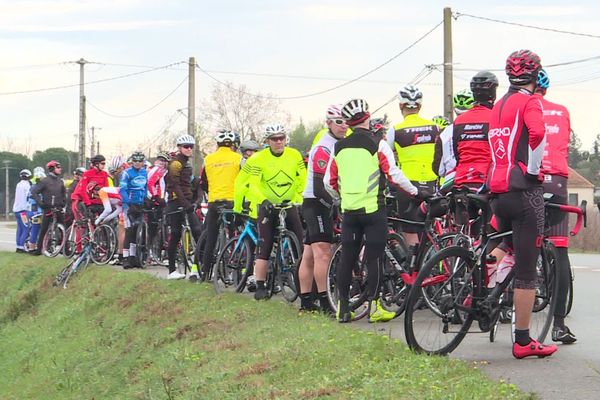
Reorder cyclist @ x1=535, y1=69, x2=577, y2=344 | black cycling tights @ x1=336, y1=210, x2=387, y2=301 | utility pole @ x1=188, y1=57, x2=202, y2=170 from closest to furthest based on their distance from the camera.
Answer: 1. cyclist @ x1=535, y1=69, x2=577, y2=344
2. black cycling tights @ x1=336, y1=210, x2=387, y2=301
3. utility pole @ x1=188, y1=57, x2=202, y2=170

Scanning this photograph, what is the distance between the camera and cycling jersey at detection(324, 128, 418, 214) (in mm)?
9438

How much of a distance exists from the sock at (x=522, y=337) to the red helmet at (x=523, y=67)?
1.86m

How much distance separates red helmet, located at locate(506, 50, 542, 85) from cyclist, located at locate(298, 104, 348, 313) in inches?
123

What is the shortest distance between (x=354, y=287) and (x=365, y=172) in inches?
54.1

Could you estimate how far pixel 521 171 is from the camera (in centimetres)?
745

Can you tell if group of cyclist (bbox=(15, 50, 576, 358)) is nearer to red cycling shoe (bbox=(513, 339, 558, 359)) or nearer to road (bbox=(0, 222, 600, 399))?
red cycling shoe (bbox=(513, 339, 558, 359))

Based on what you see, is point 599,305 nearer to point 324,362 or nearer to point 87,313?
point 324,362

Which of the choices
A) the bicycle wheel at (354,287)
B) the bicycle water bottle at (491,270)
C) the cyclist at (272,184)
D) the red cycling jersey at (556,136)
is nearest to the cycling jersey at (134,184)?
the cyclist at (272,184)

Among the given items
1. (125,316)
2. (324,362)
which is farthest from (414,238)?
(125,316)

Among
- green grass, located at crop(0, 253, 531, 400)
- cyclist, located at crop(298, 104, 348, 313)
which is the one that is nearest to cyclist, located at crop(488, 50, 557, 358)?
green grass, located at crop(0, 253, 531, 400)

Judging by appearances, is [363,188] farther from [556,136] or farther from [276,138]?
[276,138]

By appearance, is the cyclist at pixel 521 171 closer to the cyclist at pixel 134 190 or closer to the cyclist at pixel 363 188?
the cyclist at pixel 363 188

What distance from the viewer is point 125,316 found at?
15.0 m

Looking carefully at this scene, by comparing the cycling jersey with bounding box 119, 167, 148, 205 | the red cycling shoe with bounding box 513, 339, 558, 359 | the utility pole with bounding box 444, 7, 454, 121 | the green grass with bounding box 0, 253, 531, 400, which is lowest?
the green grass with bounding box 0, 253, 531, 400
